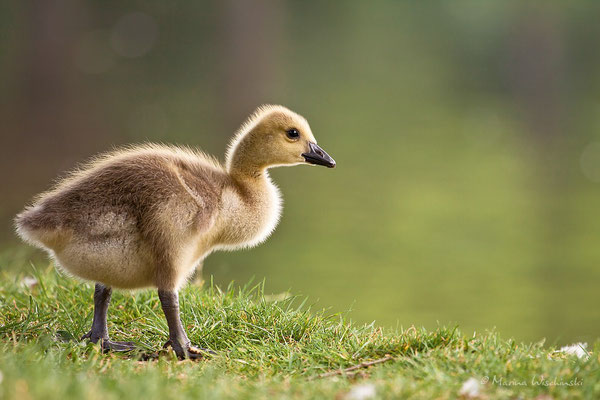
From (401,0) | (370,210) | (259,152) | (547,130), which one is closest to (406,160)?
(370,210)

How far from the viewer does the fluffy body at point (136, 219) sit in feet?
15.2

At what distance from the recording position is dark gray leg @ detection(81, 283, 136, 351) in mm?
4773

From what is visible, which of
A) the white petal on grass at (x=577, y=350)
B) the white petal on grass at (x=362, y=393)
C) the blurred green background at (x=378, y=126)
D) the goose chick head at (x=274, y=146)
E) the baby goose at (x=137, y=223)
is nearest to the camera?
the white petal on grass at (x=362, y=393)

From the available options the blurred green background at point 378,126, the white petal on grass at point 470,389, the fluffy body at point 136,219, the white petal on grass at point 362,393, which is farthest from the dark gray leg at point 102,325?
the white petal on grass at point 470,389

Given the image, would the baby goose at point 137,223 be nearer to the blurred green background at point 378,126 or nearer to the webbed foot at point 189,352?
the webbed foot at point 189,352

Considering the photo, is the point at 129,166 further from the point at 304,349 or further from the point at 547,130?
the point at 547,130

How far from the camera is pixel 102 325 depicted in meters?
4.95

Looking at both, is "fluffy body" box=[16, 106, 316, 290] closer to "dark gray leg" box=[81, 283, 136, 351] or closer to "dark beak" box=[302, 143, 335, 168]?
"dark gray leg" box=[81, 283, 136, 351]

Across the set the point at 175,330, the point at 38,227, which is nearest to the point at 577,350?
the point at 175,330

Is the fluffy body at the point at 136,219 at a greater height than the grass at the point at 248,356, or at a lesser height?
greater

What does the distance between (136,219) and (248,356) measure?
96cm

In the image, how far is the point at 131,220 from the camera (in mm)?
4668

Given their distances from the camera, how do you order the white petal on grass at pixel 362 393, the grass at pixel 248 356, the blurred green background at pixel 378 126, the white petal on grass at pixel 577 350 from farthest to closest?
the blurred green background at pixel 378 126, the white petal on grass at pixel 577 350, the grass at pixel 248 356, the white petal on grass at pixel 362 393

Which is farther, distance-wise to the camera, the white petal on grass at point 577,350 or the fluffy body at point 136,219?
the fluffy body at point 136,219
